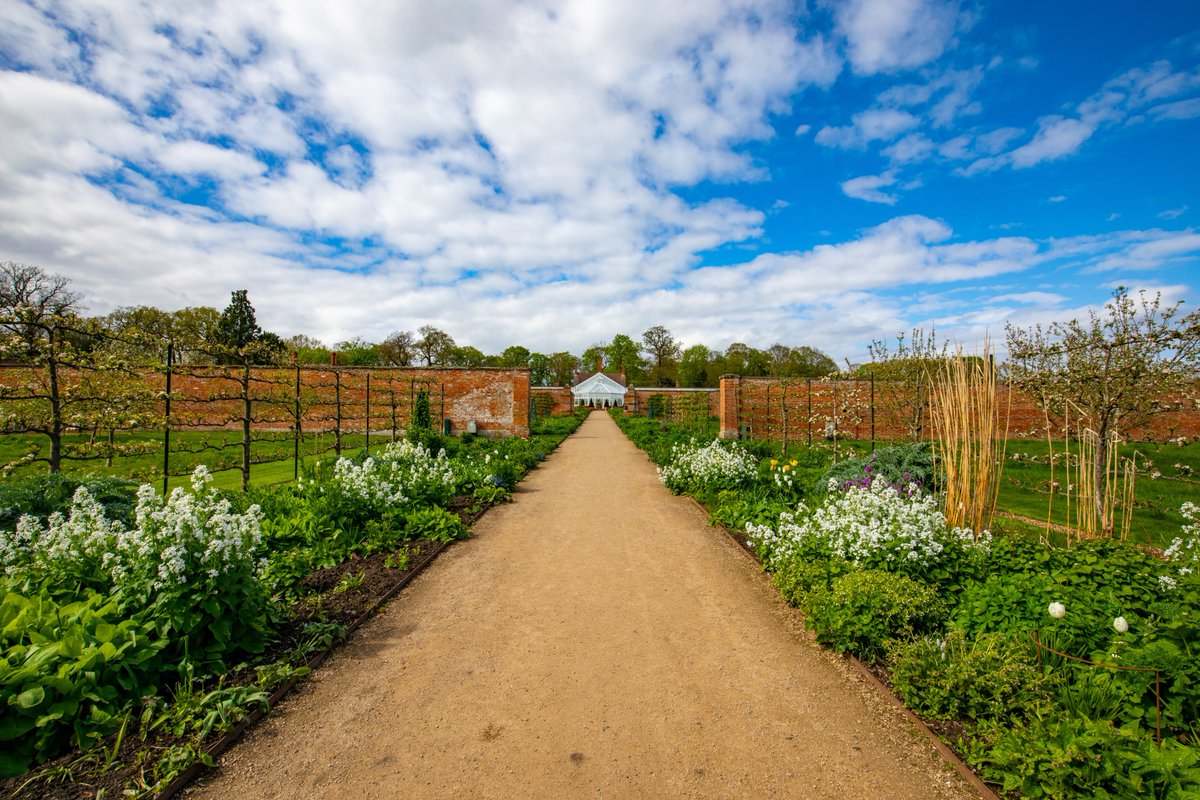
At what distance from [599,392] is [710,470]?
58288 millimetres

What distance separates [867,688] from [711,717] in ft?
3.62

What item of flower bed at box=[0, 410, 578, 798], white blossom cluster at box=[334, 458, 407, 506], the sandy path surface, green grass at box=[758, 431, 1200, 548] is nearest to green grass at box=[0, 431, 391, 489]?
white blossom cluster at box=[334, 458, 407, 506]

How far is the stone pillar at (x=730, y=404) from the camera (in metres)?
18.1

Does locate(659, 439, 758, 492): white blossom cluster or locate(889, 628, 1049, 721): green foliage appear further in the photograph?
locate(659, 439, 758, 492): white blossom cluster

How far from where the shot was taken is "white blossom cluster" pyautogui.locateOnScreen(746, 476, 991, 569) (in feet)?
14.1

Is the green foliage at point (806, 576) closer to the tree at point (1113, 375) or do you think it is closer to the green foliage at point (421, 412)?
the tree at point (1113, 375)

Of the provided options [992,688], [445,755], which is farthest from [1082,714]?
[445,755]

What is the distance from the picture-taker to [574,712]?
3094 millimetres

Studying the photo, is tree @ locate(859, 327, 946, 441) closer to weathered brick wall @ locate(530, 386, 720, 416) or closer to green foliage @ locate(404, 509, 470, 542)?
green foliage @ locate(404, 509, 470, 542)

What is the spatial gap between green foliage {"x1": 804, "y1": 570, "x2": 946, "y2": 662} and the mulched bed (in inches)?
144

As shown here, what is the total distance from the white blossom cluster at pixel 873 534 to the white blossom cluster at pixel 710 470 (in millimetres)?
2974

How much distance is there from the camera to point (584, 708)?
3135 millimetres

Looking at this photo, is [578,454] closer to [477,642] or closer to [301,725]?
[477,642]

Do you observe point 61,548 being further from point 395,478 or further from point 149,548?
point 395,478
